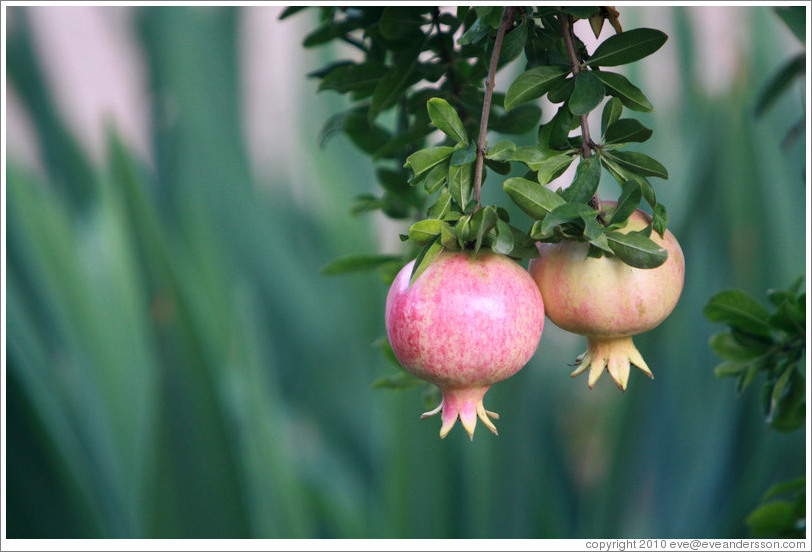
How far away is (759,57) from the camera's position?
1.22 meters

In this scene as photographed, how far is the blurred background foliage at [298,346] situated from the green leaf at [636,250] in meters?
0.79

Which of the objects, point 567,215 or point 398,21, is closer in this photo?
point 567,215

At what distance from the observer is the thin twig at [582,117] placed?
0.37 meters

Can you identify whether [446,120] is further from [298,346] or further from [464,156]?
[298,346]

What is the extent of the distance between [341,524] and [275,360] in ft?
0.91

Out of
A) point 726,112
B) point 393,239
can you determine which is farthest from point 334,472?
point 726,112

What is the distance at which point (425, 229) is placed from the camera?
34cm

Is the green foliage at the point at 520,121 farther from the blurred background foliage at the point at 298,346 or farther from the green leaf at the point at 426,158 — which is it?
the blurred background foliage at the point at 298,346

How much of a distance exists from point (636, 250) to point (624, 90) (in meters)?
0.10

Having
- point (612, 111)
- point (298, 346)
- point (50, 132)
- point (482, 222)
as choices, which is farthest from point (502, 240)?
point (50, 132)

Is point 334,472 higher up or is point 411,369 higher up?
point 411,369

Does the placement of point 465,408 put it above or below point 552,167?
below

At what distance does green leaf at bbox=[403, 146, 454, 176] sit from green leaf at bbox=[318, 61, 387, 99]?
0.66ft

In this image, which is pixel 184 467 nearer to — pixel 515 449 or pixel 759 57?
pixel 515 449
